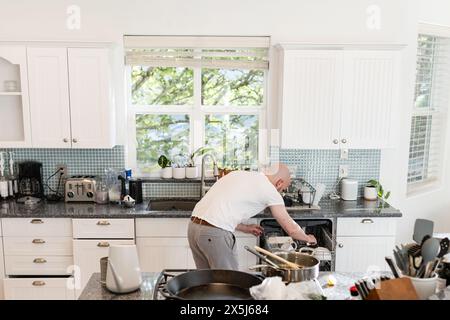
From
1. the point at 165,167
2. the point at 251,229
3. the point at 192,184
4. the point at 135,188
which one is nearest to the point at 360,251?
the point at 251,229

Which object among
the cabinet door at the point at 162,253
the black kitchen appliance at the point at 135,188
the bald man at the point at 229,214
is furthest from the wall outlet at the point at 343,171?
the black kitchen appliance at the point at 135,188

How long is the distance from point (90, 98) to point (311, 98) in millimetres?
1797

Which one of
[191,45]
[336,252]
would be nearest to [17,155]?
[191,45]

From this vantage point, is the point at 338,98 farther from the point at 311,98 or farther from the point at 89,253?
the point at 89,253

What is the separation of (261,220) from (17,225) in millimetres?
1906

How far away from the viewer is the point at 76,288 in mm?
3633

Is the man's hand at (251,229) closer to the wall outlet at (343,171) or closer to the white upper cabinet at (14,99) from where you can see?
the wall outlet at (343,171)

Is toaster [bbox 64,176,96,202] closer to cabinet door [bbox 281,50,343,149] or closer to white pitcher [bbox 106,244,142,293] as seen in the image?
cabinet door [bbox 281,50,343,149]

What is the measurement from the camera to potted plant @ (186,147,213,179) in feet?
13.4

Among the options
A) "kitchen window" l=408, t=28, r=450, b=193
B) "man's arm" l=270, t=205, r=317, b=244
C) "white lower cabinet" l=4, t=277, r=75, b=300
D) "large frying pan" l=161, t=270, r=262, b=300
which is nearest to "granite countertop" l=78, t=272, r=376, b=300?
"large frying pan" l=161, t=270, r=262, b=300

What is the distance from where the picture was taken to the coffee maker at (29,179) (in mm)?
3920

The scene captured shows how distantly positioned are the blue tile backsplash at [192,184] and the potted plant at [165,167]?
8 cm

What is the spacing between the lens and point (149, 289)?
83.8 inches

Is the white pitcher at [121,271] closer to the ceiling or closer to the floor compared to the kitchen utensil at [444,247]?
closer to the floor
